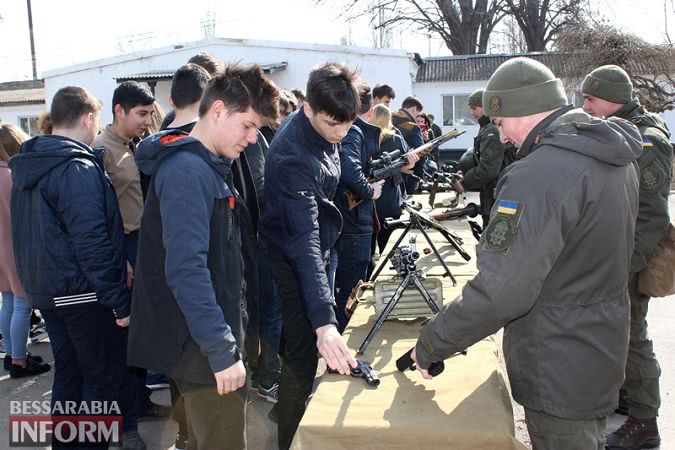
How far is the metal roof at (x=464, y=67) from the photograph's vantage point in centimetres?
2462

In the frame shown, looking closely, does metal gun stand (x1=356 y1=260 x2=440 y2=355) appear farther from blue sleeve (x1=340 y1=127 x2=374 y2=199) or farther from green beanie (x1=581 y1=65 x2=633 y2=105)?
green beanie (x1=581 y1=65 x2=633 y2=105)

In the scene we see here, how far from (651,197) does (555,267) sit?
69.9 inches

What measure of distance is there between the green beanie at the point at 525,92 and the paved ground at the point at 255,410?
229 cm

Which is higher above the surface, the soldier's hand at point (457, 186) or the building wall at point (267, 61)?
the building wall at point (267, 61)

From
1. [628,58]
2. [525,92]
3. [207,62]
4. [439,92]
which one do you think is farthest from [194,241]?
[439,92]

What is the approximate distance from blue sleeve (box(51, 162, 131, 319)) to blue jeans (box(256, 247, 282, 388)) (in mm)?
1056

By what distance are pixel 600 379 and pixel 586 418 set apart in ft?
0.46

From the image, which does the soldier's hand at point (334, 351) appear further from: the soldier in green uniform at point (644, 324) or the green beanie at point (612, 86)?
the green beanie at point (612, 86)

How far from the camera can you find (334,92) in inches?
110

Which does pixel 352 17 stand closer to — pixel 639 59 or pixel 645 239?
pixel 639 59

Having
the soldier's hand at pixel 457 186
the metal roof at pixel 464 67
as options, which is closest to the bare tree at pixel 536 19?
the metal roof at pixel 464 67

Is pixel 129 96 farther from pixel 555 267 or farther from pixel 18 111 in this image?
pixel 18 111

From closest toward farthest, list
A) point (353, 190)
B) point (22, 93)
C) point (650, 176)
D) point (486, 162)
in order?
point (650, 176) → point (353, 190) → point (486, 162) → point (22, 93)

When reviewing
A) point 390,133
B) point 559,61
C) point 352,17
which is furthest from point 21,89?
point 390,133
